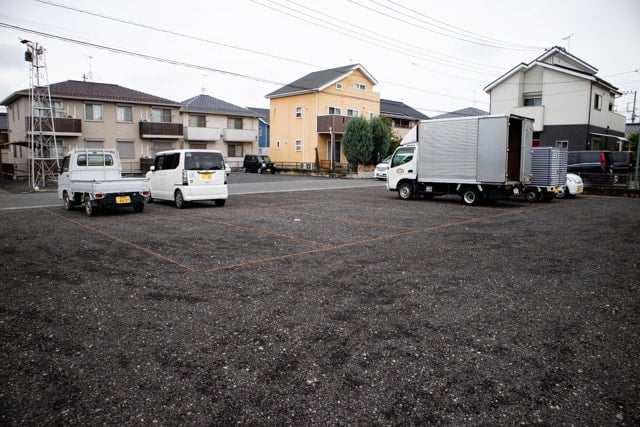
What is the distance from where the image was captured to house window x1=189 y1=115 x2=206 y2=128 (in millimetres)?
40059

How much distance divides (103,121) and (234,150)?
13.1 metres

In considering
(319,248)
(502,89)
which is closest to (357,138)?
(502,89)

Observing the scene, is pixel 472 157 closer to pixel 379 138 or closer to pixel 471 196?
pixel 471 196

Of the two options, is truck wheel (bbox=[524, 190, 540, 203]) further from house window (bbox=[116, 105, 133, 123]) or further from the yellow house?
house window (bbox=[116, 105, 133, 123])

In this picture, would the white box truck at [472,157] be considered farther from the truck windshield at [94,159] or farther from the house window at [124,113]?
the house window at [124,113]

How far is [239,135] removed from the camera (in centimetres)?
4256

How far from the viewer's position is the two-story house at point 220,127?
3984 cm

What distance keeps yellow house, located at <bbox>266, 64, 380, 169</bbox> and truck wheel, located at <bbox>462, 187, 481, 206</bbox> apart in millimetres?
21168

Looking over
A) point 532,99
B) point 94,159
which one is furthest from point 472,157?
point 532,99

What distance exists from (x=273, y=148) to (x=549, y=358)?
4082 centimetres

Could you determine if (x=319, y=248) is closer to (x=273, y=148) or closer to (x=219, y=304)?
(x=219, y=304)

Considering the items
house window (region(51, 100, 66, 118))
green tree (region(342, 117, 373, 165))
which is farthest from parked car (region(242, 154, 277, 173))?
house window (region(51, 100, 66, 118))

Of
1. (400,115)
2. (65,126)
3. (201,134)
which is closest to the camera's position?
(65,126)

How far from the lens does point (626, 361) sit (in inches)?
137
